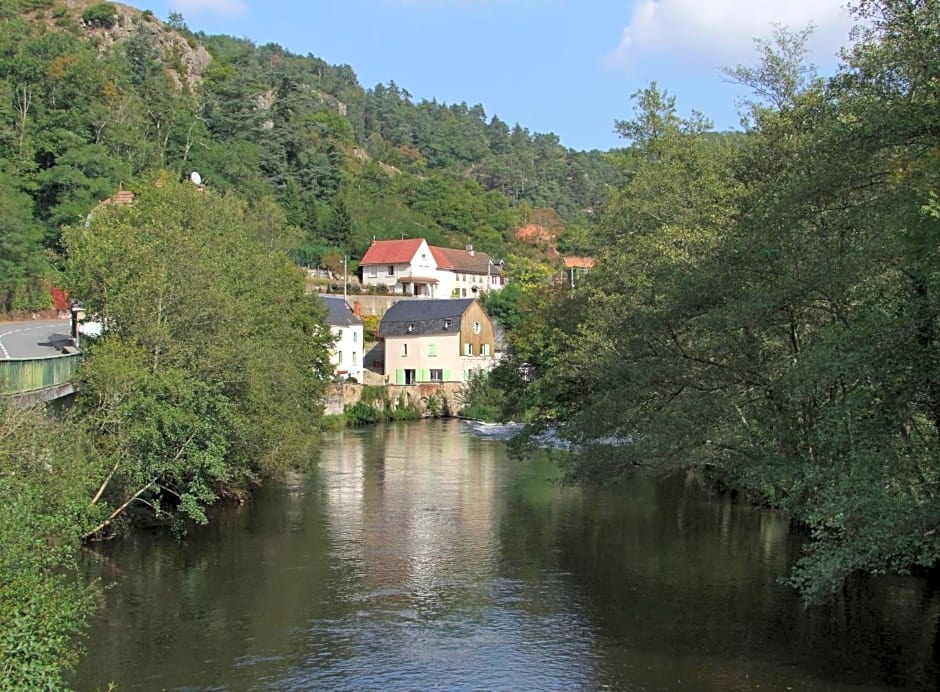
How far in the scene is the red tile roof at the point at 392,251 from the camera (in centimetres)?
8725

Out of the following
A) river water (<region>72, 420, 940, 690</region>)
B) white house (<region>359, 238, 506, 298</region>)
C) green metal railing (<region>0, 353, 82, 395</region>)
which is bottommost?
river water (<region>72, 420, 940, 690</region>)

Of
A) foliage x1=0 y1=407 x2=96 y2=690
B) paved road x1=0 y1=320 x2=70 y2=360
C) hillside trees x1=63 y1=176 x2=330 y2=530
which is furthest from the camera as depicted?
paved road x1=0 y1=320 x2=70 y2=360

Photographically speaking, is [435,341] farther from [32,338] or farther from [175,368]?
[175,368]

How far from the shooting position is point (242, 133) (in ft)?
298

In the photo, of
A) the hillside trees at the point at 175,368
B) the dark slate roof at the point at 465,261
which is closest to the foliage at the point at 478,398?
the dark slate roof at the point at 465,261

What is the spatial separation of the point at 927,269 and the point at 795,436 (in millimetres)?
5449

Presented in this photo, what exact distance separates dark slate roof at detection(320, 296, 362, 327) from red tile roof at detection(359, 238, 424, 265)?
20972 millimetres

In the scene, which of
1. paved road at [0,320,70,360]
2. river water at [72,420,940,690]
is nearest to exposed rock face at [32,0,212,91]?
paved road at [0,320,70,360]

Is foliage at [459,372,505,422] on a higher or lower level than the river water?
higher

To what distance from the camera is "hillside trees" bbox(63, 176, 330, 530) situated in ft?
71.9

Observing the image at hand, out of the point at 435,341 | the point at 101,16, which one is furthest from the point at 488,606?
the point at 101,16

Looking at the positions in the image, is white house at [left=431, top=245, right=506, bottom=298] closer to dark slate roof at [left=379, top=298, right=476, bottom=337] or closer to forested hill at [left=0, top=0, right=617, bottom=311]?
forested hill at [left=0, top=0, right=617, bottom=311]

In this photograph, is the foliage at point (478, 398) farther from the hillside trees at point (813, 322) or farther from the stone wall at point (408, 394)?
the hillside trees at point (813, 322)

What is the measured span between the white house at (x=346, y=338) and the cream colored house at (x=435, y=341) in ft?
11.8
